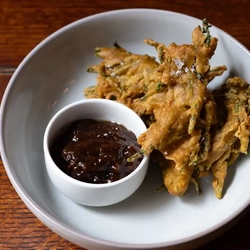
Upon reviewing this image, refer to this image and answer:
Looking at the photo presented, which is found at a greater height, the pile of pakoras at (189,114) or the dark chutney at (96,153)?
the pile of pakoras at (189,114)

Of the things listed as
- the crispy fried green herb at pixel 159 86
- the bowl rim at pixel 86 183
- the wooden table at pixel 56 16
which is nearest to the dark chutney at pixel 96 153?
the bowl rim at pixel 86 183

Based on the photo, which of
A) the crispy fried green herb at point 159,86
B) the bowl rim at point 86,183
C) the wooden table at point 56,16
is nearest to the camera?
the bowl rim at point 86,183

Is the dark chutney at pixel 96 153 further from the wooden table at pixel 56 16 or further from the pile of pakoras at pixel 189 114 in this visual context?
the wooden table at pixel 56 16

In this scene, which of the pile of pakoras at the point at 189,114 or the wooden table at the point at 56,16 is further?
the wooden table at the point at 56,16

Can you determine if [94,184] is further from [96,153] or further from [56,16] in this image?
[56,16]

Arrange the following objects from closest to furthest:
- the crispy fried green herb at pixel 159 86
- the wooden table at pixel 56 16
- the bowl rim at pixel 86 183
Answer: the bowl rim at pixel 86 183 < the crispy fried green herb at pixel 159 86 < the wooden table at pixel 56 16

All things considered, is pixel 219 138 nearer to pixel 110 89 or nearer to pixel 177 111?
pixel 177 111

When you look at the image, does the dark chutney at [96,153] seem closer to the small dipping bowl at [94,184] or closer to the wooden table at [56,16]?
the small dipping bowl at [94,184]
